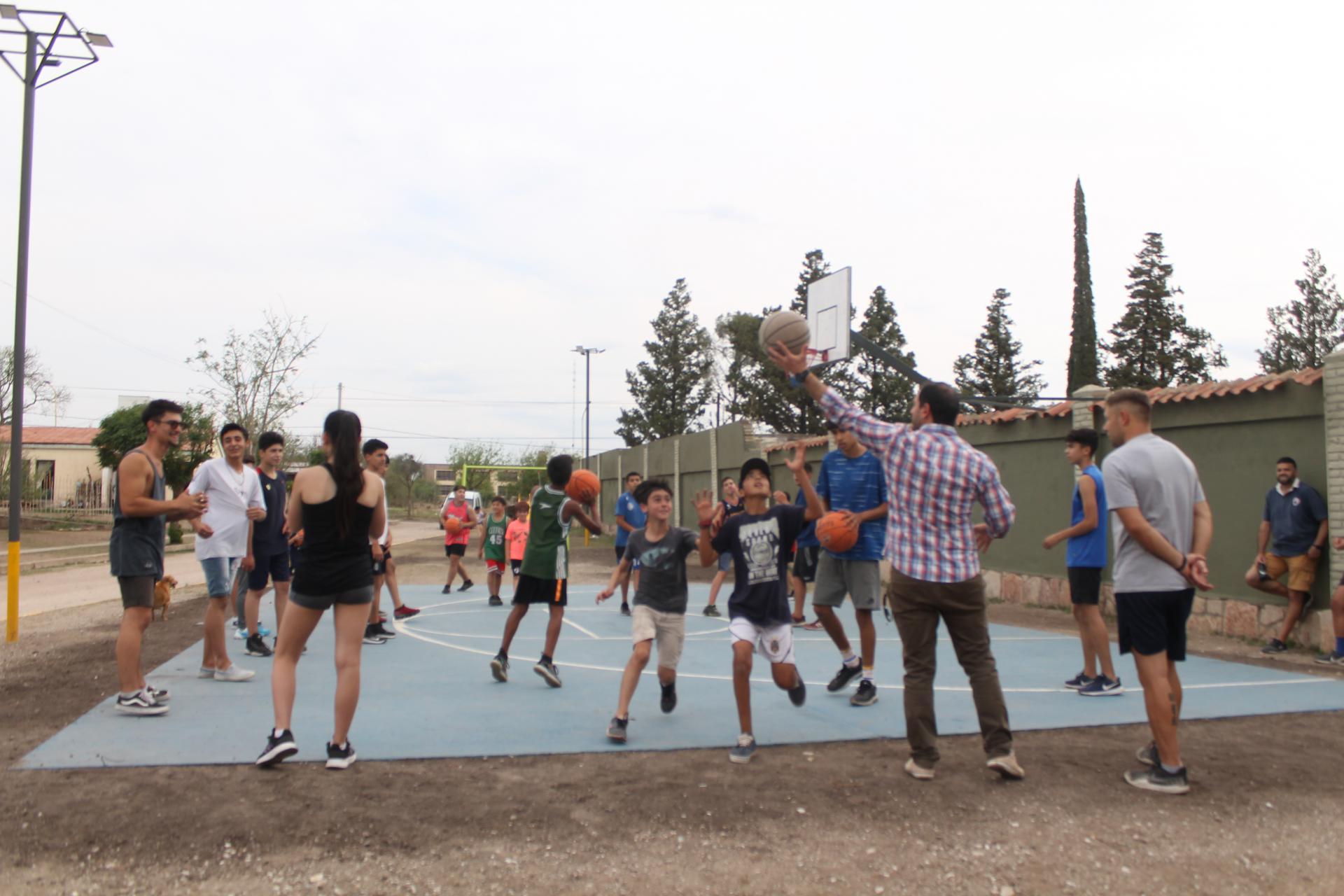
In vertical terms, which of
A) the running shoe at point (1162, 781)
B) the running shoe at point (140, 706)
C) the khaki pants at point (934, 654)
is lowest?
the running shoe at point (1162, 781)

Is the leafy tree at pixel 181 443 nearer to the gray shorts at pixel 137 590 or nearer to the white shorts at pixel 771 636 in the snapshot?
the gray shorts at pixel 137 590

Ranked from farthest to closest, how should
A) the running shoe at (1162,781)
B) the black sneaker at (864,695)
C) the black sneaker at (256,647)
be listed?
1. the black sneaker at (256,647)
2. the black sneaker at (864,695)
3. the running shoe at (1162,781)

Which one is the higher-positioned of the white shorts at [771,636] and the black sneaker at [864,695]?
the white shorts at [771,636]

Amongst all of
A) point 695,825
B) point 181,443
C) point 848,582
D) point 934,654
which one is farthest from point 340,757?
point 181,443

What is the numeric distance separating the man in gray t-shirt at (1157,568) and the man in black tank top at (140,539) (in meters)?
5.11

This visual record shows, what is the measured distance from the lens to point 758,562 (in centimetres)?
557

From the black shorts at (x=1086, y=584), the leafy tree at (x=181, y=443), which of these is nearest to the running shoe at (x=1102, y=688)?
the black shorts at (x=1086, y=584)

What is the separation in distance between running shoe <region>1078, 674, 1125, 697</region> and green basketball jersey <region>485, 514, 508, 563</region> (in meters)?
8.68

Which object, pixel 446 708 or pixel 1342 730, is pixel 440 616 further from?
pixel 1342 730

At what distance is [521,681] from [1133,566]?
441 centimetres

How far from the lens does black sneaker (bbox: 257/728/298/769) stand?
4949mm

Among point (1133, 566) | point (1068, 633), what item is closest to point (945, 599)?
point (1133, 566)

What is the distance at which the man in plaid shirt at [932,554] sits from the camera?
192 inches

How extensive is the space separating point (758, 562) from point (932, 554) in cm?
105
